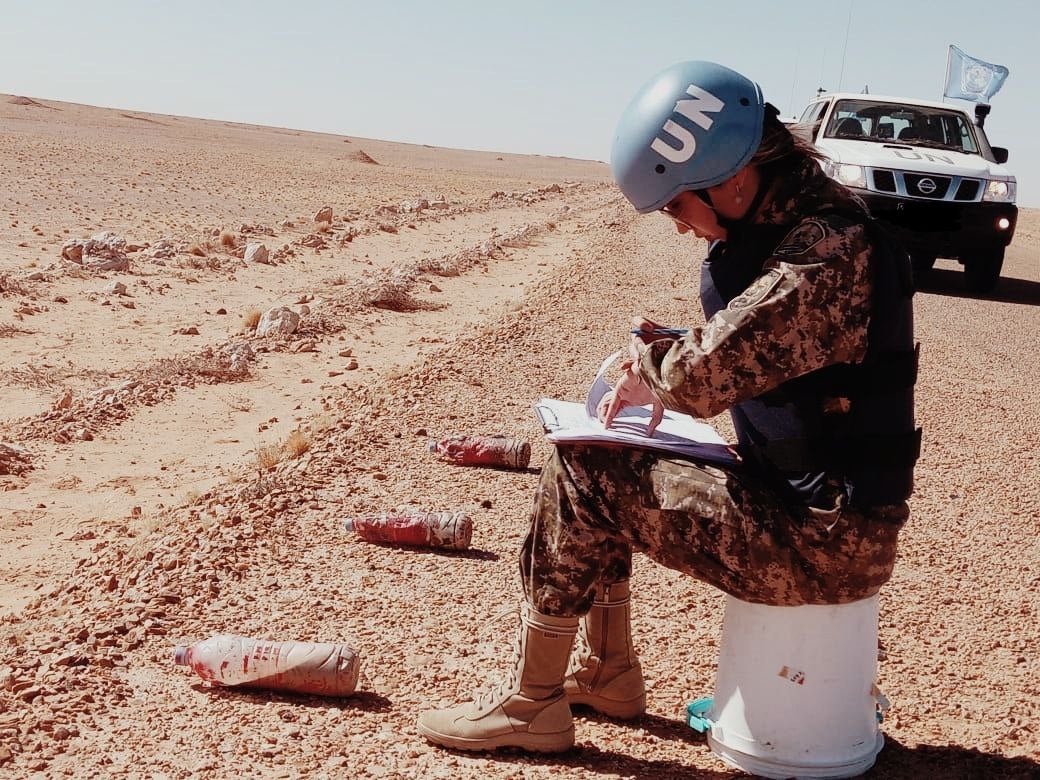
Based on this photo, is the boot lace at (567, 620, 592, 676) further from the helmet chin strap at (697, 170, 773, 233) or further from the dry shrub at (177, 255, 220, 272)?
the dry shrub at (177, 255, 220, 272)

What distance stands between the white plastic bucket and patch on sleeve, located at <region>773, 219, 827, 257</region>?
0.89 meters

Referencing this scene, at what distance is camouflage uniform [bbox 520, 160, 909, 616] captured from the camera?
8.89 feet

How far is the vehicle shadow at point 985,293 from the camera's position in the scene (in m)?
14.7

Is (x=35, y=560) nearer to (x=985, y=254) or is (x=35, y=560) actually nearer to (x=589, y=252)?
(x=985, y=254)

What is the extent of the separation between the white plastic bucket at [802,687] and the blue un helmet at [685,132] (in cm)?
109

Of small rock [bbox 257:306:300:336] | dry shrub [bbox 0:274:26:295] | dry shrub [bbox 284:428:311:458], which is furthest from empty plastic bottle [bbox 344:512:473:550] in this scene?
dry shrub [bbox 0:274:26:295]

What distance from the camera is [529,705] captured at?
3230mm

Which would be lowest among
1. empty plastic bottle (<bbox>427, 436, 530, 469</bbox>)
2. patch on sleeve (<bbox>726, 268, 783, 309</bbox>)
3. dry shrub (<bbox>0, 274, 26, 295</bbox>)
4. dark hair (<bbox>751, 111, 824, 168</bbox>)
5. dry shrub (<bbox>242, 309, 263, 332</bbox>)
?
dry shrub (<bbox>0, 274, 26, 295</bbox>)

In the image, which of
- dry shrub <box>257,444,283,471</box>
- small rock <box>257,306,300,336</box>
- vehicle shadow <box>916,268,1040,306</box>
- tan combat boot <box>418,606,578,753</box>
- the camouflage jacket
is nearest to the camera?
the camouflage jacket

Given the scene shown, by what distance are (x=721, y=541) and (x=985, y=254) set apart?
12835 millimetres

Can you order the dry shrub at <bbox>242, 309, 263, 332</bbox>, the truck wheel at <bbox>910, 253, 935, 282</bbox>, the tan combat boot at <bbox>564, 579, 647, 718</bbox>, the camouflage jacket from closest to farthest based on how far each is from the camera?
the camouflage jacket
the tan combat boot at <bbox>564, 579, 647, 718</bbox>
the dry shrub at <bbox>242, 309, 263, 332</bbox>
the truck wheel at <bbox>910, 253, 935, 282</bbox>

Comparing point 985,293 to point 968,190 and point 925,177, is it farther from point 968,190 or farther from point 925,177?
point 925,177

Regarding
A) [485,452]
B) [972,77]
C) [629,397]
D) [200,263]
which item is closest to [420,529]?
[485,452]

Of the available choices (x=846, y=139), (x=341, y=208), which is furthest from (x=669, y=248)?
(x=341, y=208)
